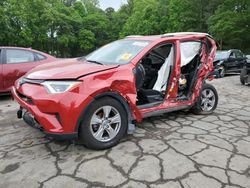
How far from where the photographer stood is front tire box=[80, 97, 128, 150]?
3.29 metres

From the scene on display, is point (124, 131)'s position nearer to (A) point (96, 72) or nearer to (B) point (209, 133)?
(A) point (96, 72)

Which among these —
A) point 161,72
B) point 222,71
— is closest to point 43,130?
point 161,72

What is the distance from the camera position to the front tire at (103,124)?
3291 millimetres

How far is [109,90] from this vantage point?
344 cm

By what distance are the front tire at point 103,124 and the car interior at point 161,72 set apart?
685mm

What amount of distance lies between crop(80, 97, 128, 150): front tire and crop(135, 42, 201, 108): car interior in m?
0.69

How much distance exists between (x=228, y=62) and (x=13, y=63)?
10423 millimetres

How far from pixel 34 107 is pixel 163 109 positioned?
213cm

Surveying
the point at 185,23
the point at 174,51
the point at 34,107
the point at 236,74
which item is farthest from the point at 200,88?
the point at 185,23

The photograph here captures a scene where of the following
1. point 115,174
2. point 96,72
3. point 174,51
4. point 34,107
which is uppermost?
point 174,51

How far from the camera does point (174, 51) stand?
4.48 meters

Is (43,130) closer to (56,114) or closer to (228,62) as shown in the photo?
(56,114)

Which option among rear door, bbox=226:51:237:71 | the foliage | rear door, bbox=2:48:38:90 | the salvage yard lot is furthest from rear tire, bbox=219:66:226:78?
the foliage

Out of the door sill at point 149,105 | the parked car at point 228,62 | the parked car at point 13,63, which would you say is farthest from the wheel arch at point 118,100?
the parked car at point 228,62
